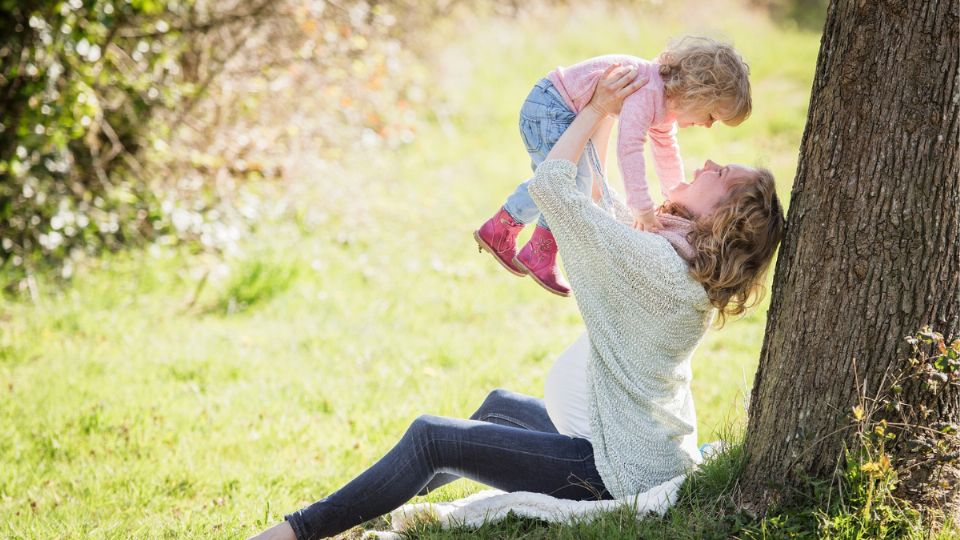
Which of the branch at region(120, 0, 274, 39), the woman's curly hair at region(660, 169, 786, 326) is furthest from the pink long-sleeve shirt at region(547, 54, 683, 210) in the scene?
the branch at region(120, 0, 274, 39)

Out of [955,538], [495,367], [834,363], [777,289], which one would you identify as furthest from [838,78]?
[495,367]

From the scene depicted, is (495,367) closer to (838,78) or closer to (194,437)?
(194,437)

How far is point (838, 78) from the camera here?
2.48 m

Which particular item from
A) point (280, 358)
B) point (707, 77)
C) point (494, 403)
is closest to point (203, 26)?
point (280, 358)

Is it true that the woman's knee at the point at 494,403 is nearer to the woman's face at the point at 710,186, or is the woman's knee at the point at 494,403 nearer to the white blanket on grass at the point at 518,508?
the white blanket on grass at the point at 518,508

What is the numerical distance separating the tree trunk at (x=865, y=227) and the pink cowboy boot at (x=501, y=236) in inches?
38.3

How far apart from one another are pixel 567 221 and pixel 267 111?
5.41 meters

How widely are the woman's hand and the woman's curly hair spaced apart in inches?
17.5

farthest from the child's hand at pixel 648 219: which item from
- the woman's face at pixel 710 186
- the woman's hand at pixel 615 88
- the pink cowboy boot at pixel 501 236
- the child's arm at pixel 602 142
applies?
the pink cowboy boot at pixel 501 236

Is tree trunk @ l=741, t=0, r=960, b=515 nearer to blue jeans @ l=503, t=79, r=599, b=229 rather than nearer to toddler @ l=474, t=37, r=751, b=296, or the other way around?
toddler @ l=474, t=37, r=751, b=296

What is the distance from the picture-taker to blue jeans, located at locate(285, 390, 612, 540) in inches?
108

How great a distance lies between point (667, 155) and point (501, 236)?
2.08 feet

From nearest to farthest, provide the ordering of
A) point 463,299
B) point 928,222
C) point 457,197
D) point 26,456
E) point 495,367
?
1. point 928,222
2. point 26,456
3. point 495,367
4. point 463,299
5. point 457,197

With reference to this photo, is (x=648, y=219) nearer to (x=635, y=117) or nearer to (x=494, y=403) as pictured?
(x=635, y=117)
